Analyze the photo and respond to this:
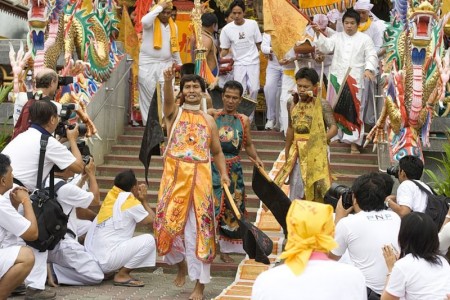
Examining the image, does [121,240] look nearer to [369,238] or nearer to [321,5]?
[369,238]

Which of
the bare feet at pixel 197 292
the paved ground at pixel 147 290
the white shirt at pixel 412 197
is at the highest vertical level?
the white shirt at pixel 412 197

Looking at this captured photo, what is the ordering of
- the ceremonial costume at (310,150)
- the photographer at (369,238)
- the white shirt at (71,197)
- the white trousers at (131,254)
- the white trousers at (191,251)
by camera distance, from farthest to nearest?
the ceremonial costume at (310,150) < the white trousers at (131,254) < the white shirt at (71,197) < the white trousers at (191,251) < the photographer at (369,238)

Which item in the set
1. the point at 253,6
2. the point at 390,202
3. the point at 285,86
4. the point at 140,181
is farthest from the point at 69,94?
the point at 253,6

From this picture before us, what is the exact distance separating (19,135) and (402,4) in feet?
17.9

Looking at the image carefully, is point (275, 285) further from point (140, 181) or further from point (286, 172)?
point (140, 181)

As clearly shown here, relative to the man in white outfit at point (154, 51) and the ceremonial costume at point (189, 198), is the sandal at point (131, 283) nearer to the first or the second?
the ceremonial costume at point (189, 198)

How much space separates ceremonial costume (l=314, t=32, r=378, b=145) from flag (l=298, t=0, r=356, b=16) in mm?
1087

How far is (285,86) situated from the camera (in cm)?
1379

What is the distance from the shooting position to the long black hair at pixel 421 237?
5547 millimetres

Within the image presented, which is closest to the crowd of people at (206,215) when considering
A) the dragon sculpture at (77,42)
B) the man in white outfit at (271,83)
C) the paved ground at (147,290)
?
the paved ground at (147,290)

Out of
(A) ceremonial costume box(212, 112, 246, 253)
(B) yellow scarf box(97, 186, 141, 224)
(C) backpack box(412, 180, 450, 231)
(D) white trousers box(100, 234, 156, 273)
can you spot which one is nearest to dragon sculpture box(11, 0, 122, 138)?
(B) yellow scarf box(97, 186, 141, 224)

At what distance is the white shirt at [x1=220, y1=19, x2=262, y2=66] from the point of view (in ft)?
47.2

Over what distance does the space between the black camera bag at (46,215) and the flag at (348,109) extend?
4.97 meters

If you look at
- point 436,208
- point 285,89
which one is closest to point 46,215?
point 436,208
